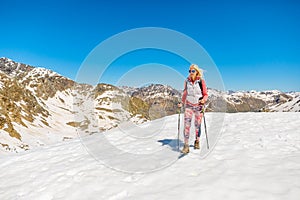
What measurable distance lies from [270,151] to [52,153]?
35.3 ft

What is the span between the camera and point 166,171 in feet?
27.4

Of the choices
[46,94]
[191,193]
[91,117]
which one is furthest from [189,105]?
[46,94]

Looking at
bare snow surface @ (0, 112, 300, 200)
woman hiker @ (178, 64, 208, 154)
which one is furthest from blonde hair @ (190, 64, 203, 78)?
bare snow surface @ (0, 112, 300, 200)

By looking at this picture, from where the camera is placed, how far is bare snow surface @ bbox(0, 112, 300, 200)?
6.54 metres

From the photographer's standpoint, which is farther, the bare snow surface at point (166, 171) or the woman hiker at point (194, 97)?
the woman hiker at point (194, 97)

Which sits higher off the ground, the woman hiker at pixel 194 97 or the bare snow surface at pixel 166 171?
the woman hiker at pixel 194 97

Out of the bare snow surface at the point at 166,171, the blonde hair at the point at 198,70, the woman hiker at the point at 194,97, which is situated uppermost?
the blonde hair at the point at 198,70

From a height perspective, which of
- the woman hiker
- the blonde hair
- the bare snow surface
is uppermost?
the blonde hair

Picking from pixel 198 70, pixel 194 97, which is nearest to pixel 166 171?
pixel 194 97

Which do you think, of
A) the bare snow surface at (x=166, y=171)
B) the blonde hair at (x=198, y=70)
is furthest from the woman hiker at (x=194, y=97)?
the bare snow surface at (x=166, y=171)

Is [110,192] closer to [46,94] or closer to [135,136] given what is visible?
[135,136]

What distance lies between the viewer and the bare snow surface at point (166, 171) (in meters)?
6.54

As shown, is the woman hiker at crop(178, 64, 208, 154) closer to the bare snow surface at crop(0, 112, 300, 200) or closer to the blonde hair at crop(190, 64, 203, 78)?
the blonde hair at crop(190, 64, 203, 78)

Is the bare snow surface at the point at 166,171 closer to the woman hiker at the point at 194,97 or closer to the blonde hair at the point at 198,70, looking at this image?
the woman hiker at the point at 194,97
